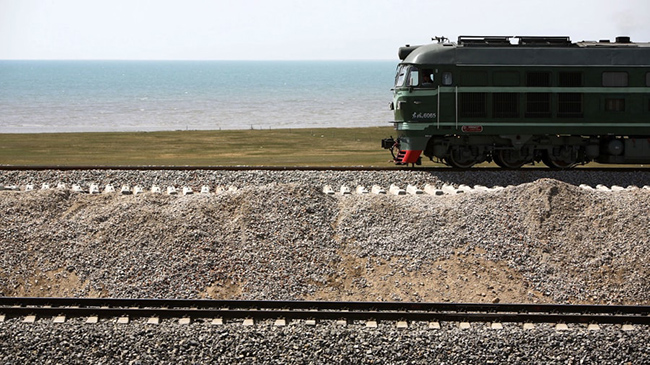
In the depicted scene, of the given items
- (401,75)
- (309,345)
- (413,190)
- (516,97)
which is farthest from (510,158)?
(309,345)

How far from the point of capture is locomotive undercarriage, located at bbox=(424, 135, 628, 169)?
2394 centimetres

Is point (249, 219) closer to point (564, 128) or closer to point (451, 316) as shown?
point (451, 316)

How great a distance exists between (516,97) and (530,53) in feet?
4.57

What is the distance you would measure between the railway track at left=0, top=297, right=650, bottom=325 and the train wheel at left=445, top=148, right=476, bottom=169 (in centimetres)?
1040

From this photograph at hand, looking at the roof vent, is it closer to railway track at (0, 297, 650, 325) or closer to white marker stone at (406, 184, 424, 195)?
white marker stone at (406, 184, 424, 195)

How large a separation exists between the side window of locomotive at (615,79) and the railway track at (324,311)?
1195cm

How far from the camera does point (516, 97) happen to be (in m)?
23.8

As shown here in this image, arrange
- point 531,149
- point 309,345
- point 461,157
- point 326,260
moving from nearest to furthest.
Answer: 1. point 309,345
2. point 326,260
3. point 461,157
4. point 531,149

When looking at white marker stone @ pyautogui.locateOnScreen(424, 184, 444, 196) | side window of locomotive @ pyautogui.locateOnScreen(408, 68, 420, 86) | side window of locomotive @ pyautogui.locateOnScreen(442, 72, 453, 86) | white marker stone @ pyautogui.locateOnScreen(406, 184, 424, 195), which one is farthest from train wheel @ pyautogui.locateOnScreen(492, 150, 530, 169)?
white marker stone @ pyautogui.locateOnScreen(406, 184, 424, 195)

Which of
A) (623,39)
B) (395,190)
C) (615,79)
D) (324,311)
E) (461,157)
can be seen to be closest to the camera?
(324,311)

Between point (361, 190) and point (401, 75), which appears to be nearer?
point (361, 190)

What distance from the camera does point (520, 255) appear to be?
650 inches

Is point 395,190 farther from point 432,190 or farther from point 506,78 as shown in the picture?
point 506,78

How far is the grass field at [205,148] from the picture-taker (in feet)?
104
